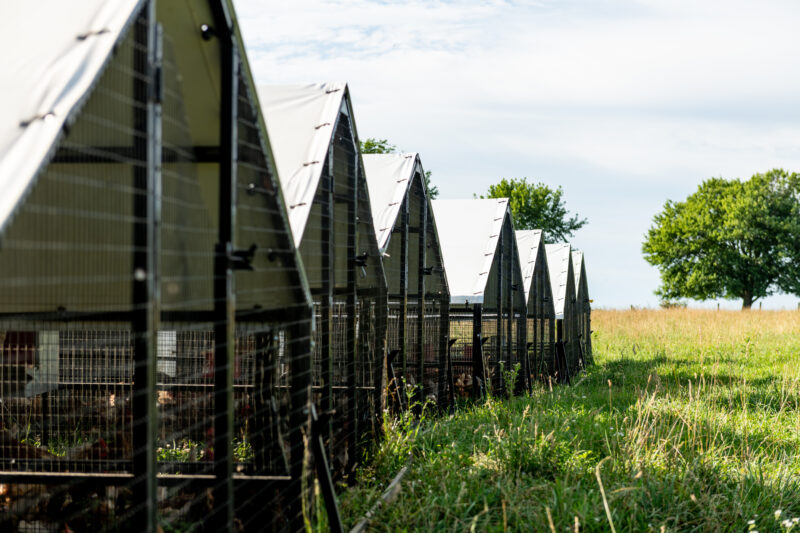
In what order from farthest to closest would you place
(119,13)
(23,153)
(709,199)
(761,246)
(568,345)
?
(709,199) → (761,246) → (568,345) → (119,13) → (23,153)

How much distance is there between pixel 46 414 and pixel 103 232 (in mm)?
4349

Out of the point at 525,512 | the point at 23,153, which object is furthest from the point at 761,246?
the point at 23,153

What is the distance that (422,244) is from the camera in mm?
8266

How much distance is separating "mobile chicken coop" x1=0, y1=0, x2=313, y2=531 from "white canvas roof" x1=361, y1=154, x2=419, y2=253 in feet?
7.87

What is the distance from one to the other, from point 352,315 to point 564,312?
430 inches

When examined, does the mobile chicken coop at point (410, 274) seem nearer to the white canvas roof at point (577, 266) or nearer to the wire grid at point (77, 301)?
the wire grid at point (77, 301)

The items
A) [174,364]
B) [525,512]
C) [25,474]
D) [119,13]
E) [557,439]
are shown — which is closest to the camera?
[119,13]

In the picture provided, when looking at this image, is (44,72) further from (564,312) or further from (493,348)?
(564,312)

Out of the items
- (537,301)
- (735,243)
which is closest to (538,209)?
(735,243)

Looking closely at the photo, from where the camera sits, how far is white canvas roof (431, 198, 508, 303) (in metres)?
9.75

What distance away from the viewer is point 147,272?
248 centimetres

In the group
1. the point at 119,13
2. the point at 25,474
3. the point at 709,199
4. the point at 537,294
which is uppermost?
the point at 709,199

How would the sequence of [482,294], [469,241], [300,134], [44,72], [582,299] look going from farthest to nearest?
1. [582,299]
2. [469,241]
3. [482,294]
4. [300,134]
5. [44,72]

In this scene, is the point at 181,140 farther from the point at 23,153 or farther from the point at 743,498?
the point at 743,498
